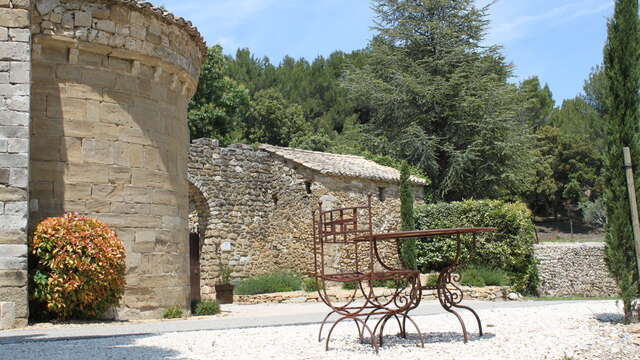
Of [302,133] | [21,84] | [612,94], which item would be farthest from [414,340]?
[302,133]

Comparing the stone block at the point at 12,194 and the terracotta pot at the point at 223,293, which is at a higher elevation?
the stone block at the point at 12,194

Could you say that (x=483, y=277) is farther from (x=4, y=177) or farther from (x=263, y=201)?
(x=4, y=177)

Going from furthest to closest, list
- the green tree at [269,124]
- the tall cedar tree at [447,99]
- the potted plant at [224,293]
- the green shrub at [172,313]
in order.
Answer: the green tree at [269,124] < the tall cedar tree at [447,99] < the potted plant at [224,293] < the green shrub at [172,313]

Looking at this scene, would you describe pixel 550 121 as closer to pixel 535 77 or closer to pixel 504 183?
pixel 535 77

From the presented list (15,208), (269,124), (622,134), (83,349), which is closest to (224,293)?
(15,208)

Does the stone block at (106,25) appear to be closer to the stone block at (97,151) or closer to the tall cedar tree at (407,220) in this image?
the stone block at (97,151)

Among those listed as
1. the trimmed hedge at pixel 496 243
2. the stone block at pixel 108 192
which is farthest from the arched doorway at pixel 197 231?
the stone block at pixel 108 192

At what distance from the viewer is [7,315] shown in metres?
9.03

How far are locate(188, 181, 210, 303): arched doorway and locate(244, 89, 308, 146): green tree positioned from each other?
1745 cm

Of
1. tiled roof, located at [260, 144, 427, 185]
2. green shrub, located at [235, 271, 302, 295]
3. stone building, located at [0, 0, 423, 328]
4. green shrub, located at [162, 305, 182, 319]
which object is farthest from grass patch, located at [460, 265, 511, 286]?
green shrub, located at [162, 305, 182, 319]

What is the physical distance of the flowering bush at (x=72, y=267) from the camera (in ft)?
31.3

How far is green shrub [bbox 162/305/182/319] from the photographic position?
11.0 metres

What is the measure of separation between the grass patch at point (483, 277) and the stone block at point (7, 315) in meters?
11.9

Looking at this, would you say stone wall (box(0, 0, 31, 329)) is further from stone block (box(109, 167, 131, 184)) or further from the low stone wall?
the low stone wall
